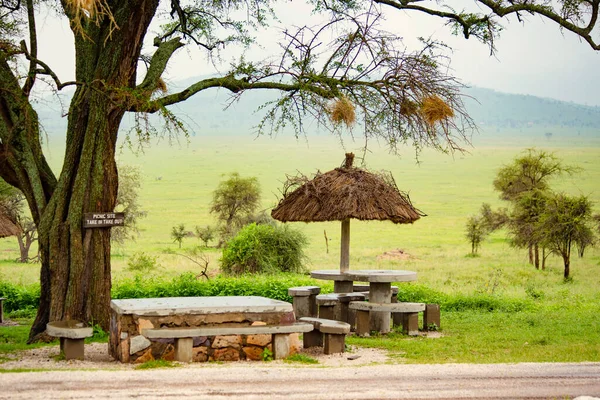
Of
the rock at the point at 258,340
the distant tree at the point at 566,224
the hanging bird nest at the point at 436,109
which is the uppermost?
the hanging bird nest at the point at 436,109

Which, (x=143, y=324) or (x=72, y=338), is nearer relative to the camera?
(x=143, y=324)

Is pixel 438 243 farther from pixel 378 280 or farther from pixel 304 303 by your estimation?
pixel 378 280

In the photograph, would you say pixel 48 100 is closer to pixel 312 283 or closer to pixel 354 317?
pixel 354 317

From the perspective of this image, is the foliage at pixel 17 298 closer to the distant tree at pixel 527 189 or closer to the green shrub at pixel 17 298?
the green shrub at pixel 17 298

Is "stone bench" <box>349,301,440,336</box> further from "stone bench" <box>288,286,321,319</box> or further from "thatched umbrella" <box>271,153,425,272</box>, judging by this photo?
"thatched umbrella" <box>271,153,425,272</box>

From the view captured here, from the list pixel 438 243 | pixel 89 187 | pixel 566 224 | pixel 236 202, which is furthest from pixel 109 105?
pixel 438 243

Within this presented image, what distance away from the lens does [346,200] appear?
13.6 meters

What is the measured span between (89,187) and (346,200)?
4.25 meters

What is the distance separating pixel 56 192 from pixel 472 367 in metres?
7.50

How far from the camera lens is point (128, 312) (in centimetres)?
1043

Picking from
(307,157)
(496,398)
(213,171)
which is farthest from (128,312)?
(307,157)

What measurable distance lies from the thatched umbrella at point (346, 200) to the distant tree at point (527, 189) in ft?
64.5

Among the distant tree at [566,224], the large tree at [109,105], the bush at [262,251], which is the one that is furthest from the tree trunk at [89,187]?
the distant tree at [566,224]

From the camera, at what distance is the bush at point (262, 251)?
1022 inches
